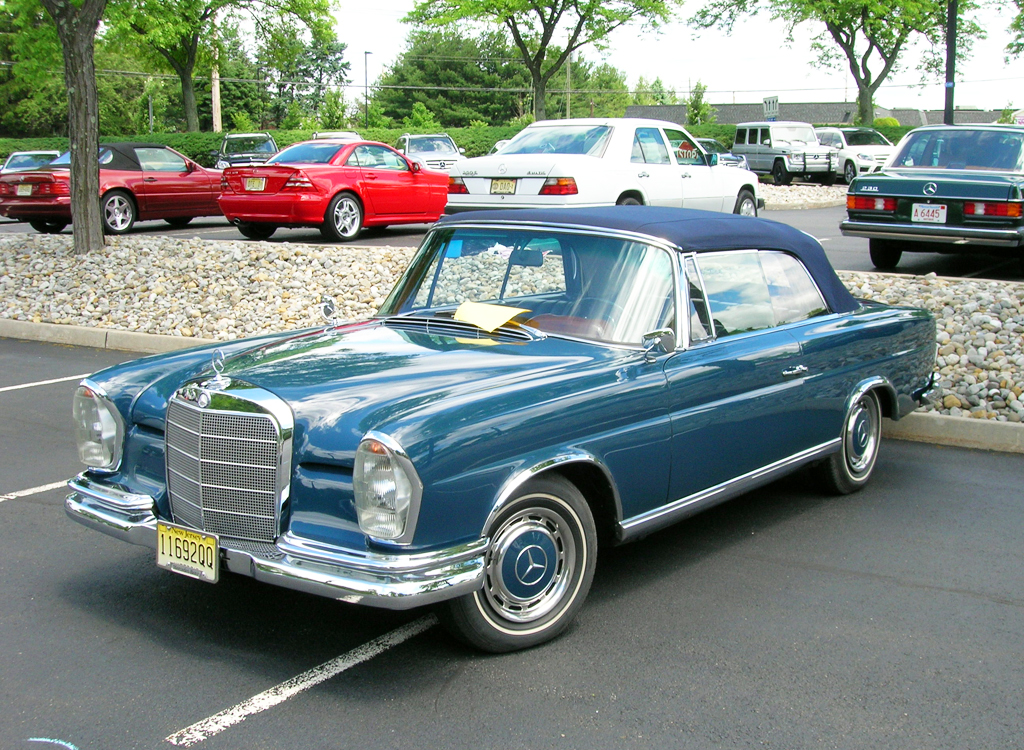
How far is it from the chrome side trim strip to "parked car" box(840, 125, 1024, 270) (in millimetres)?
6163

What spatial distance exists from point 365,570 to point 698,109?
2682 inches

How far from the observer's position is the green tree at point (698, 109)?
65.6m

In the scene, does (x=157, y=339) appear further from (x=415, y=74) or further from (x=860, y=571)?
(x=415, y=74)

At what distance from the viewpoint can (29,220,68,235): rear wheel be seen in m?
17.9

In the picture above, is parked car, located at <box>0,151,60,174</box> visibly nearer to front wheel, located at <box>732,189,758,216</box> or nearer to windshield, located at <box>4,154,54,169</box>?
windshield, located at <box>4,154,54,169</box>

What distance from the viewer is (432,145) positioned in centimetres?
2666

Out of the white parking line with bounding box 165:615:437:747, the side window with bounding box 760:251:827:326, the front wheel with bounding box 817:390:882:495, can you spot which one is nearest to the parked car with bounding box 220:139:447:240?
the side window with bounding box 760:251:827:326

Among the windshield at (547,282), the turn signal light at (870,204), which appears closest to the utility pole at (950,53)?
the turn signal light at (870,204)

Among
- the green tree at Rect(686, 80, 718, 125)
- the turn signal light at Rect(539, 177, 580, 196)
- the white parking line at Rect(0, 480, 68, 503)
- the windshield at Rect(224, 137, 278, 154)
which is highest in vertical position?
the green tree at Rect(686, 80, 718, 125)

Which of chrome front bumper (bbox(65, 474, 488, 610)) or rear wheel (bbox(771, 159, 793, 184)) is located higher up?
rear wheel (bbox(771, 159, 793, 184))

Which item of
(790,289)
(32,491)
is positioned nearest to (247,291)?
(32,491)

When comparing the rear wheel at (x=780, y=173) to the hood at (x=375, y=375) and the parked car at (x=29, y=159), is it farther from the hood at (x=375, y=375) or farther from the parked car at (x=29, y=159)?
the hood at (x=375, y=375)

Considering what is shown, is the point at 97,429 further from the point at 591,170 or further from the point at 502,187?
the point at 591,170

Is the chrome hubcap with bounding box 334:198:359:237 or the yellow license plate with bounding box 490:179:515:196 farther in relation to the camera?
the chrome hubcap with bounding box 334:198:359:237
